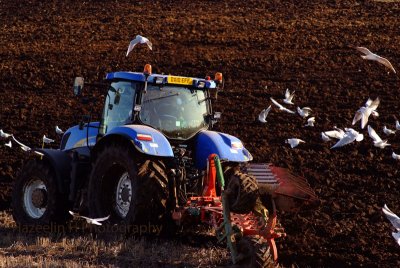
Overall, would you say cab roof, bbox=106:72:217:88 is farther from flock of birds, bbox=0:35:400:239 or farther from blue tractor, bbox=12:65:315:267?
flock of birds, bbox=0:35:400:239

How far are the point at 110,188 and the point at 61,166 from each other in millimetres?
1025

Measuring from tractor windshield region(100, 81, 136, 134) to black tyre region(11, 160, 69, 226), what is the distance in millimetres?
876

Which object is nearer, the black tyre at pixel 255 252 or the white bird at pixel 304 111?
the black tyre at pixel 255 252

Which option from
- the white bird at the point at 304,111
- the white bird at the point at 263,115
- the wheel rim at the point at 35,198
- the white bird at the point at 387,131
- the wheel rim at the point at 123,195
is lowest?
the wheel rim at the point at 35,198

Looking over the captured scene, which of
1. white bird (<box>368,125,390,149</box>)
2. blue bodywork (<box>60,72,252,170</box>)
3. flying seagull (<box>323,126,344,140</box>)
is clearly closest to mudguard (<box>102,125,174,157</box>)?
blue bodywork (<box>60,72,252,170</box>)

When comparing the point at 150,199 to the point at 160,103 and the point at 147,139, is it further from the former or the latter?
the point at 160,103

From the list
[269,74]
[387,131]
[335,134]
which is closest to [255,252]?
[335,134]

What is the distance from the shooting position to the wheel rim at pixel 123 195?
8.00 metres

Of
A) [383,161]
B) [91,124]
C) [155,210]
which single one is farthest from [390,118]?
[155,210]

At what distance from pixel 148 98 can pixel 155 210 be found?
1.40 metres

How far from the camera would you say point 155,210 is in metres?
7.50

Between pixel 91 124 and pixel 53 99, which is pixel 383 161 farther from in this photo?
pixel 53 99

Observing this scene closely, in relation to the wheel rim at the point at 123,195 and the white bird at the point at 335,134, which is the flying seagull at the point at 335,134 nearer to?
the white bird at the point at 335,134

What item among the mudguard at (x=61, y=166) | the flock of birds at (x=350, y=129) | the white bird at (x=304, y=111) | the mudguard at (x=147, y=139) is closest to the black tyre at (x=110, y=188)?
the mudguard at (x=147, y=139)
